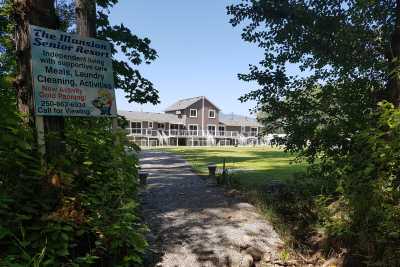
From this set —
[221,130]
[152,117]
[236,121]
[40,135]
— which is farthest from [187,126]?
[40,135]

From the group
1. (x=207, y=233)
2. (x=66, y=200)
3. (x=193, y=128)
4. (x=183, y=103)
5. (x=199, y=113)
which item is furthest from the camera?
(x=183, y=103)

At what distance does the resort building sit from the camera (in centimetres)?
5819

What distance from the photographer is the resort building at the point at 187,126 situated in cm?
5819

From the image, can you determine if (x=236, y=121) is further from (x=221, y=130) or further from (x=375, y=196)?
(x=375, y=196)

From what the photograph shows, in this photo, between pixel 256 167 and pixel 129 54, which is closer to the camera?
pixel 129 54

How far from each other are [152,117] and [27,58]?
185 ft

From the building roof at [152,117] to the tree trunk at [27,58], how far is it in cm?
5348

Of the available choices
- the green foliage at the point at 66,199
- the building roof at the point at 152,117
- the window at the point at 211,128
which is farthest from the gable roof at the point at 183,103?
the green foliage at the point at 66,199

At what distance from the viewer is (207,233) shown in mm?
6293

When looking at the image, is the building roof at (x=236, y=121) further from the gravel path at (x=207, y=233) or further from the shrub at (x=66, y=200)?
the shrub at (x=66, y=200)

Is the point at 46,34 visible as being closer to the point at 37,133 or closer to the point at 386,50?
the point at 37,133

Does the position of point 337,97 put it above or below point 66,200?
above

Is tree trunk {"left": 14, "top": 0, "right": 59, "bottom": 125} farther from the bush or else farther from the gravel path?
the bush

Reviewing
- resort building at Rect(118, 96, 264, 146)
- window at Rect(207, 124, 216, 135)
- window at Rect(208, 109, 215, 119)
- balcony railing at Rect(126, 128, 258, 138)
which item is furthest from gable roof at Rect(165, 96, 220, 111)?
balcony railing at Rect(126, 128, 258, 138)
